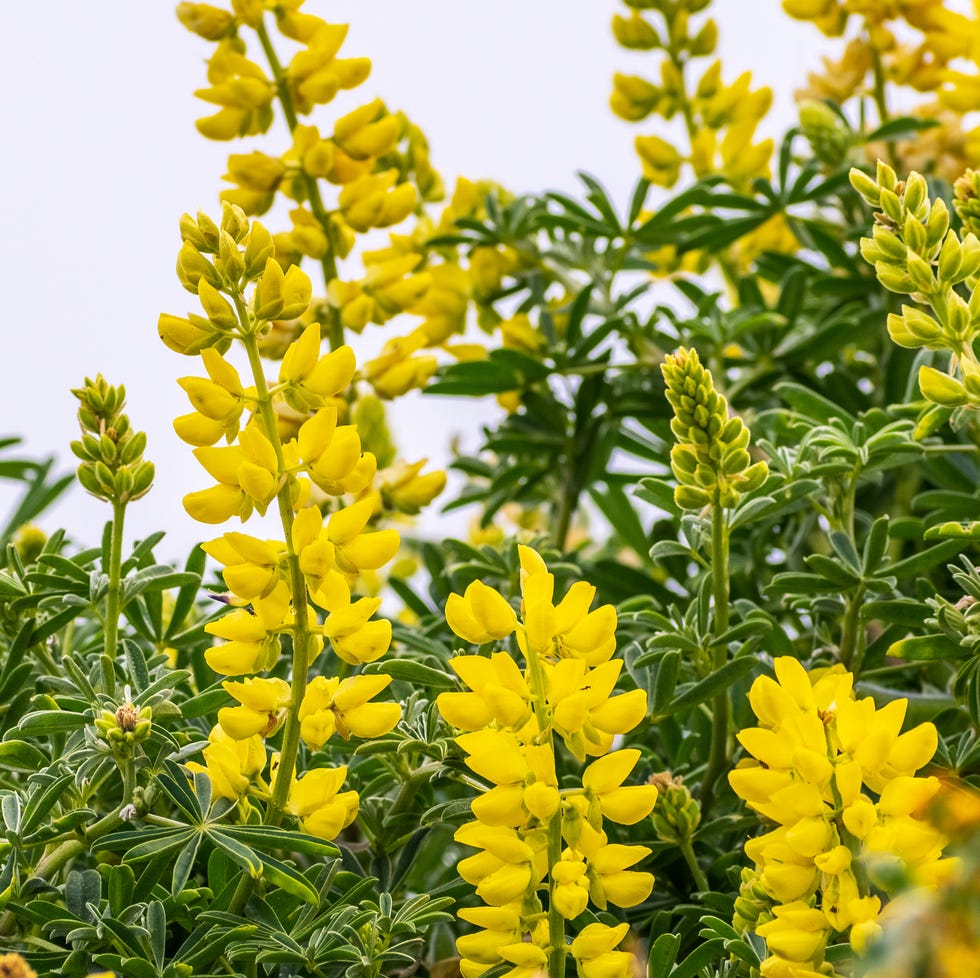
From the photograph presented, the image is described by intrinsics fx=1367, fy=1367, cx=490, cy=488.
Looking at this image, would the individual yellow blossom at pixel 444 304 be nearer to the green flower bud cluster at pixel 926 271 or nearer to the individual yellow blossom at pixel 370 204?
the individual yellow blossom at pixel 370 204

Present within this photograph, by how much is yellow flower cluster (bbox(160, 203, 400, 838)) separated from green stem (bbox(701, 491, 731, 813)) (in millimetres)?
174

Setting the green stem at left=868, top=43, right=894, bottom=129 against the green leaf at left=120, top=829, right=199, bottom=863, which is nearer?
the green leaf at left=120, top=829, right=199, bottom=863

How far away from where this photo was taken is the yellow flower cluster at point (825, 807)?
1.68ft

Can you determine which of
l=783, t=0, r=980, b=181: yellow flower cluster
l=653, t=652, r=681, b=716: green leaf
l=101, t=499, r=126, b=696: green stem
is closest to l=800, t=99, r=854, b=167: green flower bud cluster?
l=783, t=0, r=980, b=181: yellow flower cluster

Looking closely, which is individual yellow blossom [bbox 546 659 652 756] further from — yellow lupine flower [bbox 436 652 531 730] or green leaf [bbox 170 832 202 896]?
green leaf [bbox 170 832 202 896]

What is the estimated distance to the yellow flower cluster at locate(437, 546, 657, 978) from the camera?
0.53 metres

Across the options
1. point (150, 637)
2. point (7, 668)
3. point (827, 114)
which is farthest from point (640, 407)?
point (7, 668)

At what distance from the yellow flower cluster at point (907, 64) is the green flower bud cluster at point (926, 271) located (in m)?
0.59

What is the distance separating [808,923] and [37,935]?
350mm

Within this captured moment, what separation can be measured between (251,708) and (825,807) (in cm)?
24

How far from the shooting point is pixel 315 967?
A: 1.90 ft

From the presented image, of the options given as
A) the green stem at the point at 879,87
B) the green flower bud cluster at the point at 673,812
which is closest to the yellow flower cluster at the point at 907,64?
the green stem at the point at 879,87

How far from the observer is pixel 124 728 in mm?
580

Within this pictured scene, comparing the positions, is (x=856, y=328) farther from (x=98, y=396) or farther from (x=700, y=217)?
(x=98, y=396)
